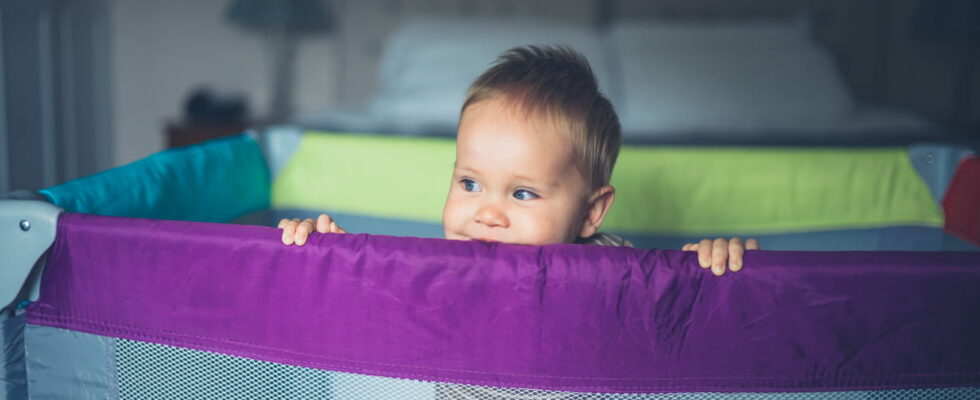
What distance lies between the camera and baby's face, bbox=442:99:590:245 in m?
0.89

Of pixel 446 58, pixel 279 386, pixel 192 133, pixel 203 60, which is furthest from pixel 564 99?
pixel 203 60

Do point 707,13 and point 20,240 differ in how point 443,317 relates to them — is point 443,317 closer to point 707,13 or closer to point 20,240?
point 20,240

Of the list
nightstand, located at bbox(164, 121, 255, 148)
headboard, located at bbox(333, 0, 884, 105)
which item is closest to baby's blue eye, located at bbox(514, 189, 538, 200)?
nightstand, located at bbox(164, 121, 255, 148)

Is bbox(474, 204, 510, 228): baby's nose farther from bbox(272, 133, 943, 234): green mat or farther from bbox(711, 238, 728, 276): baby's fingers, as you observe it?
bbox(272, 133, 943, 234): green mat

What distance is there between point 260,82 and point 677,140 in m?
2.00

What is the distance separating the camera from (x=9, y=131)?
256 centimetres

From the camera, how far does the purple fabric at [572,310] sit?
0.64 meters

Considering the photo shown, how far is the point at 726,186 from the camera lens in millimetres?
1316

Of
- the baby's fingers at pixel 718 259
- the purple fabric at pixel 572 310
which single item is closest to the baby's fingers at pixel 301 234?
the purple fabric at pixel 572 310

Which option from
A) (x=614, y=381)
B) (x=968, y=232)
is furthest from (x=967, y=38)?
(x=614, y=381)

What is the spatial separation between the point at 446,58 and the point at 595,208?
1.33 metres

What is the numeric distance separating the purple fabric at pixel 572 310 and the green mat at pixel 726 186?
659mm

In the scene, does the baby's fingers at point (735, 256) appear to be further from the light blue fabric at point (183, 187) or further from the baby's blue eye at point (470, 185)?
the light blue fabric at point (183, 187)

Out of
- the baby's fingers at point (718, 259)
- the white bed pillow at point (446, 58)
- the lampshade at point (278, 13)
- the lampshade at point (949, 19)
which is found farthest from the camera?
the lampshade at point (278, 13)
